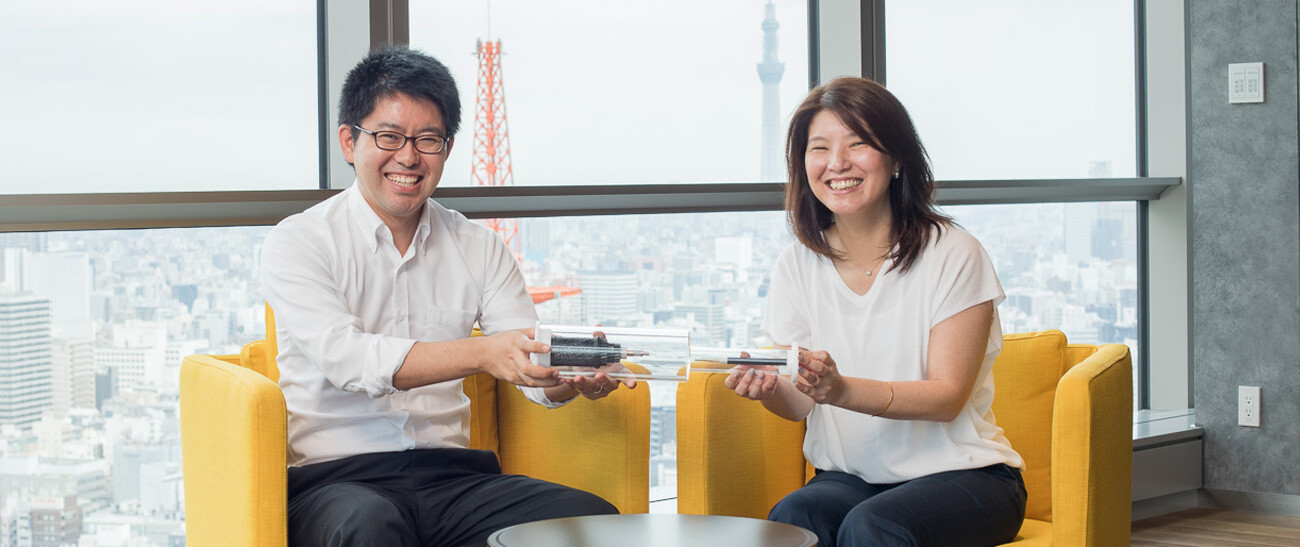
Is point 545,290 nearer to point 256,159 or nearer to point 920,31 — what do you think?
point 256,159

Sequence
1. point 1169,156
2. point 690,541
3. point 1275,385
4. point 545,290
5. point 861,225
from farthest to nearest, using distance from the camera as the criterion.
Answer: point 1169,156 < point 1275,385 < point 545,290 < point 861,225 < point 690,541

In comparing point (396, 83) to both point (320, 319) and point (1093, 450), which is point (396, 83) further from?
point (1093, 450)

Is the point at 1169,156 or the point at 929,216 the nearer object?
the point at 929,216

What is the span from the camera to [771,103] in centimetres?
362

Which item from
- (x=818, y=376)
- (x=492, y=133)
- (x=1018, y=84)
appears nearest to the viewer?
(x=818, y=376)

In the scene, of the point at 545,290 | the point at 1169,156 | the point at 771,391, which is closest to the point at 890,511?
the point at 771,391

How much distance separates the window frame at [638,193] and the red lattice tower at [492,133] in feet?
0.35

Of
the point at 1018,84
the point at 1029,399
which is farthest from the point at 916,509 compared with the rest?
the point at 1018,84

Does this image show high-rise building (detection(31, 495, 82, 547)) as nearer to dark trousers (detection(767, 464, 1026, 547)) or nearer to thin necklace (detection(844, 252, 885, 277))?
dark trousers (detection(767, 464, 1026, 547))

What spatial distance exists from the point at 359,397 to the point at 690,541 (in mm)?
780

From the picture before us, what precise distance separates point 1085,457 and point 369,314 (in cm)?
130

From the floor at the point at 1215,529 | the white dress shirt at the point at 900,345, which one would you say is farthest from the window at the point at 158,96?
the floor at the point at 1215,529

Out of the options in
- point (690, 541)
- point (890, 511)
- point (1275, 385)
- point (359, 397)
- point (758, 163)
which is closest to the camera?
point (690, 541)

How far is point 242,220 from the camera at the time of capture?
2688 mm
